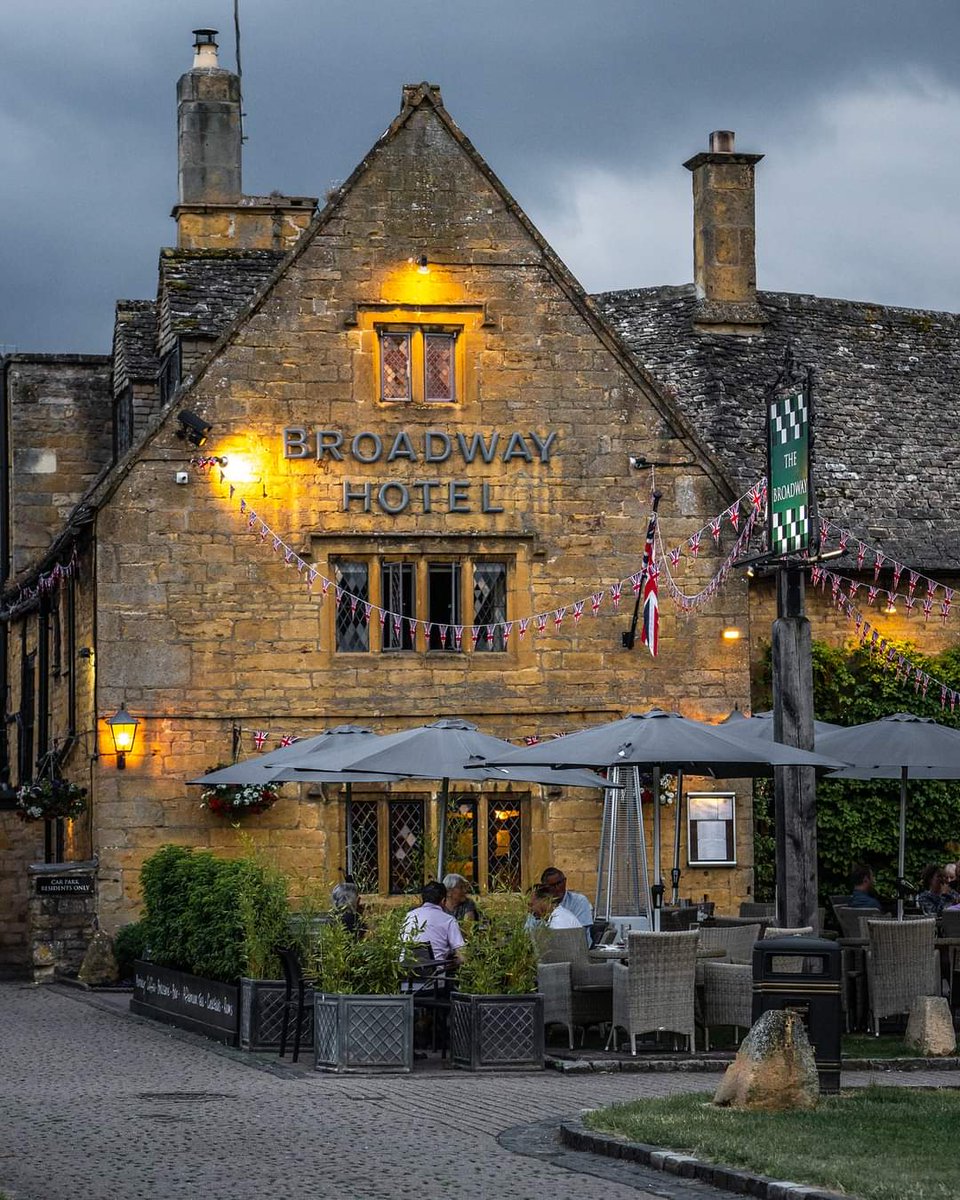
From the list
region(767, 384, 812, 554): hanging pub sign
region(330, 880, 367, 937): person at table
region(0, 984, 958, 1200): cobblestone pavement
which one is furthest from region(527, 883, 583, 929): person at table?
region(767, 384, 812, 554): hanging pub sign

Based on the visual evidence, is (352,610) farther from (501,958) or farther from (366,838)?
(501,958)

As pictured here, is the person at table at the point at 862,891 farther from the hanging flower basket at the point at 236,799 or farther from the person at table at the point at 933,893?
the hanging flower basket at the point at 236,799

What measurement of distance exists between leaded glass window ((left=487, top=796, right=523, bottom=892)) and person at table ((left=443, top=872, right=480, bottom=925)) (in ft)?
22.6

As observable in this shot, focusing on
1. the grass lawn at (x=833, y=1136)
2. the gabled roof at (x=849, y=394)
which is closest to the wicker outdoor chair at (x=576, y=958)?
the grass lawn at (x=833, y=1136)

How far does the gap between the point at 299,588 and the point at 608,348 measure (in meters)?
4.84

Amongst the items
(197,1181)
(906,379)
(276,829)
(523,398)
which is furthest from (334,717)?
(197,1181)

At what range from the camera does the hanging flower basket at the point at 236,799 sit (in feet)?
84.7

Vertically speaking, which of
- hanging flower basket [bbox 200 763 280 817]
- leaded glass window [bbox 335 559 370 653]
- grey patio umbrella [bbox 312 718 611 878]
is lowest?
hanging flower basket [bbox 200 763 280 817]

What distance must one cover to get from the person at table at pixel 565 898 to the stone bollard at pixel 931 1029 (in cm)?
319

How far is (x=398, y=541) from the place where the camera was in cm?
2717

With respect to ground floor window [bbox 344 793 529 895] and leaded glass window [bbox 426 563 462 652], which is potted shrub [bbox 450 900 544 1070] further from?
leaded glass window [bbox 426 563 462 652]

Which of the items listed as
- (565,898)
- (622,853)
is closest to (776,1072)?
(565,898)

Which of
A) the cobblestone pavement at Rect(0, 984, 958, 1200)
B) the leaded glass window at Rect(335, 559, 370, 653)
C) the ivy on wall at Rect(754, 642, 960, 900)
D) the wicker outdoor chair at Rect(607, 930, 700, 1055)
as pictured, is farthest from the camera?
the ivy on wall at Rect(754, 642, 960, 900)

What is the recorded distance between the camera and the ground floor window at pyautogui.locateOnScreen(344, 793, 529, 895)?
26734 millimetres
